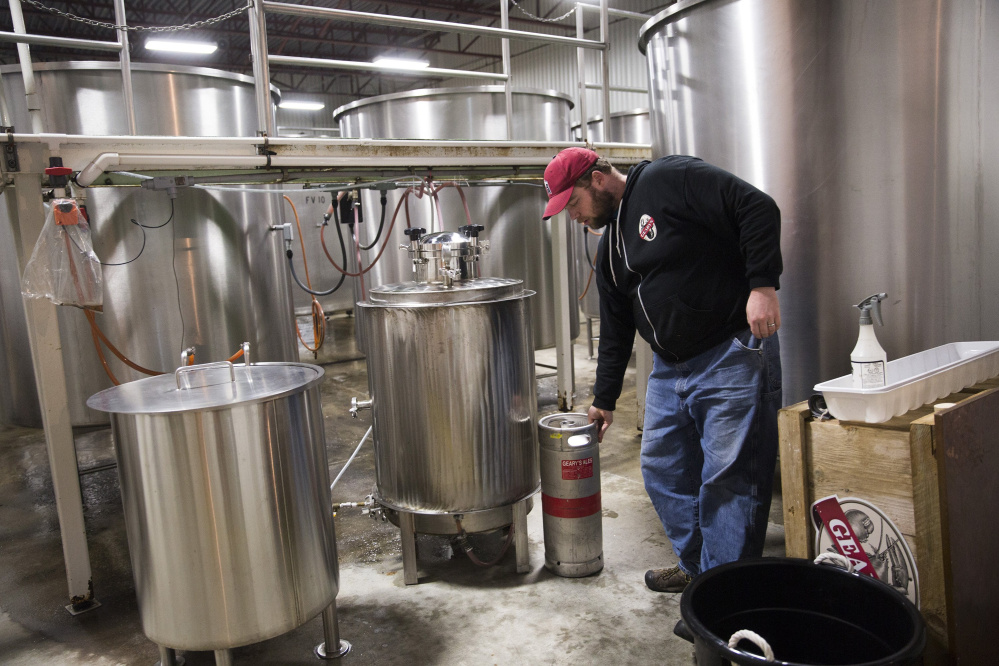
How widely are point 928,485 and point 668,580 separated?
109 cm

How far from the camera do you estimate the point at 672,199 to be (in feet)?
6.50

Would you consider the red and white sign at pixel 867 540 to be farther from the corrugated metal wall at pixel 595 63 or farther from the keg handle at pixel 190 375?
the corrugated metal wall at pixel 595 63

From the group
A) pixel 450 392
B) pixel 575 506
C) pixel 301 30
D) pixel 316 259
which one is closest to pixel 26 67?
pixel 450 392

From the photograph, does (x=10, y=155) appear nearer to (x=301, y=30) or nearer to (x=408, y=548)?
(x=408, y=548)

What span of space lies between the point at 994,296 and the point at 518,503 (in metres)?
1.65

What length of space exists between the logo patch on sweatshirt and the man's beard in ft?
0.51

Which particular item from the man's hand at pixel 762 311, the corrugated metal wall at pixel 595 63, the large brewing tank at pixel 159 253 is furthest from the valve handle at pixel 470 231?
the corrugated metal wall at pixel 595 63

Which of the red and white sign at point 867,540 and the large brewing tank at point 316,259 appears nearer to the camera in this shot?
the red and white sign at point 867,540

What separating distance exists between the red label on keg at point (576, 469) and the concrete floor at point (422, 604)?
0.38 m

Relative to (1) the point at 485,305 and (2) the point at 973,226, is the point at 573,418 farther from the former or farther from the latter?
(2) the point at 973,226

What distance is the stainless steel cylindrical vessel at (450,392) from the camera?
2.38 m

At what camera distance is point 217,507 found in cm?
180

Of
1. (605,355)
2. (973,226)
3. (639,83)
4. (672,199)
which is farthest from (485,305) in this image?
(639,83)

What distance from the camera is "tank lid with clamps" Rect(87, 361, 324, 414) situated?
1799mm
